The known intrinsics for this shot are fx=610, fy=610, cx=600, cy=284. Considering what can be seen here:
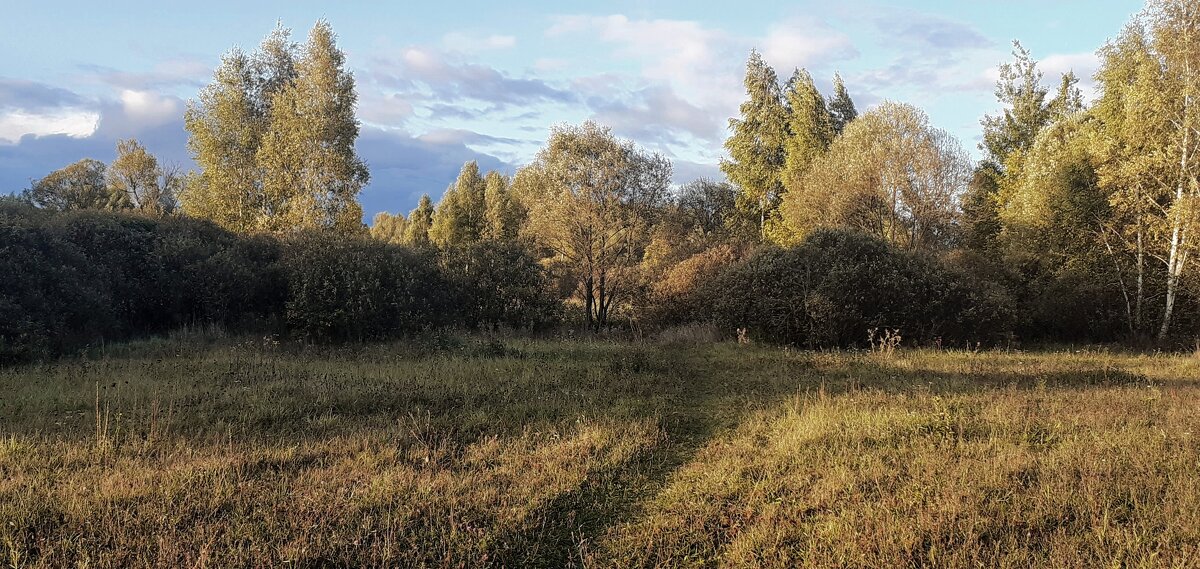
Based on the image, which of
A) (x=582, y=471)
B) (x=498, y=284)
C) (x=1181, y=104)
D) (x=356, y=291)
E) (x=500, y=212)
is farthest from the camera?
(x=500, y=212)

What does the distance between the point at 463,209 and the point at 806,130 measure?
95.3 feet

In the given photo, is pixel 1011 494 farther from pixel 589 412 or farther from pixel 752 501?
pixel 589 412

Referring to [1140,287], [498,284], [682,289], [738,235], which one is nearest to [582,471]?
[498,284]

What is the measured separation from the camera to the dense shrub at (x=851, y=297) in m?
17.0

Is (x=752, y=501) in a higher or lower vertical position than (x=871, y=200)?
lower

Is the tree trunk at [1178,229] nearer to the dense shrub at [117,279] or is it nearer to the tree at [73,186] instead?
the dense shrub at [117,279]

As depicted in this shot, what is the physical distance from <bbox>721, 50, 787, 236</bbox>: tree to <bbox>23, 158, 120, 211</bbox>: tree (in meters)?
45.8

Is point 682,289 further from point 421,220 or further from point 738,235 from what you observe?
point 421,220

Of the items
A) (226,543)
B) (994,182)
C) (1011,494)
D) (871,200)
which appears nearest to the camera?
(226,543)

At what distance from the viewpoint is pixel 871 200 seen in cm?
2761

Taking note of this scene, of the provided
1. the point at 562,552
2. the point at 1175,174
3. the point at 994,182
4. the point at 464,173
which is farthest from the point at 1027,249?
the point at 464,173

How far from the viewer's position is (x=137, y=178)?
40.3m

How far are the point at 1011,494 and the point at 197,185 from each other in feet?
113

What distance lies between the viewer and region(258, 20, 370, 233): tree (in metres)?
26.7
